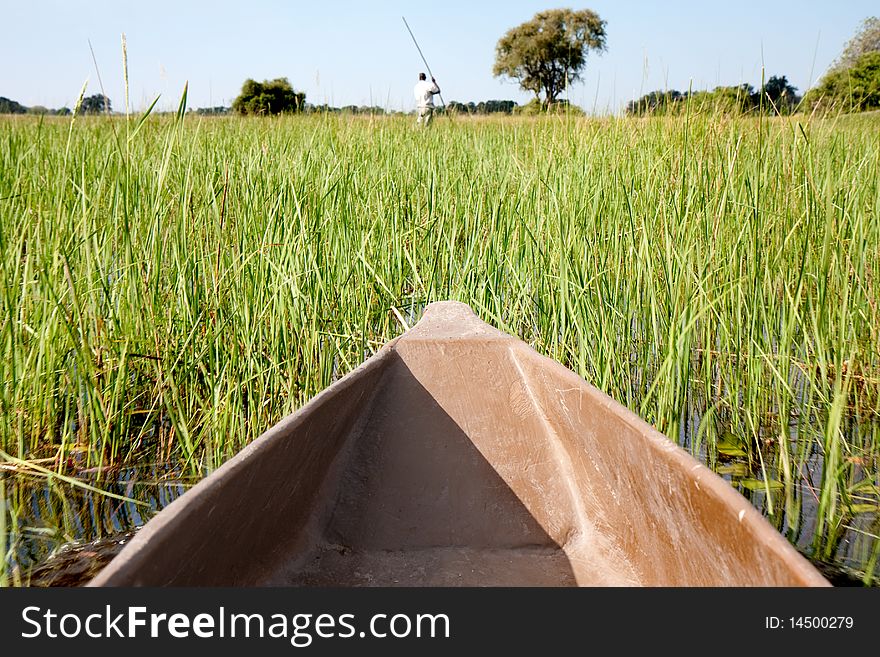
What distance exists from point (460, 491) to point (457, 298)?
3.27 feet

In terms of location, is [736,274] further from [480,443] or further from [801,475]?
[480,443]

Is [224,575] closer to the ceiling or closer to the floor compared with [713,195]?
closer to the floor

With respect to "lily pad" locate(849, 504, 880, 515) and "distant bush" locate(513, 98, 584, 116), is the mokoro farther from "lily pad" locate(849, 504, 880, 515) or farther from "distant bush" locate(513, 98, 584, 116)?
"distant bush" locate(513, 98, 584, 116)

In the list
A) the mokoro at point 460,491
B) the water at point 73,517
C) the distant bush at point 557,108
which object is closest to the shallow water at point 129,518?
the water at point 73,517

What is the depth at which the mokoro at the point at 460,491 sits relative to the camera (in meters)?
1.18

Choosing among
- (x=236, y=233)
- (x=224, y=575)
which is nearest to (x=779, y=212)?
(x=236, y=233)

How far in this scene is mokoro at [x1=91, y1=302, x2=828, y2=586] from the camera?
1185 mm

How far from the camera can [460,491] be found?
1.78 meters

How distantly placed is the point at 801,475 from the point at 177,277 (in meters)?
1.92

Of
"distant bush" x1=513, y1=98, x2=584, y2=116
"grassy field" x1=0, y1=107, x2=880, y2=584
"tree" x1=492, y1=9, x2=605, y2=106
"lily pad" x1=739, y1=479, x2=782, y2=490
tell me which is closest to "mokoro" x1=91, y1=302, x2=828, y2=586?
"grassy field" x1=0, y1=107, x2=880, y2=584

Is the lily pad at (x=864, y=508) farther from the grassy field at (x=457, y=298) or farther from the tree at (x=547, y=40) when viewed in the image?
the tree at (x=547, y=40)

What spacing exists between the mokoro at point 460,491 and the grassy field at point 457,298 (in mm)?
432

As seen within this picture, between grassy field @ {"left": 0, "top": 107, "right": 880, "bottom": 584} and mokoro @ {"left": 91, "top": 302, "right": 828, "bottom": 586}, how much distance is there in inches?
17.0

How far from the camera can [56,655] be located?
40.4 inches
